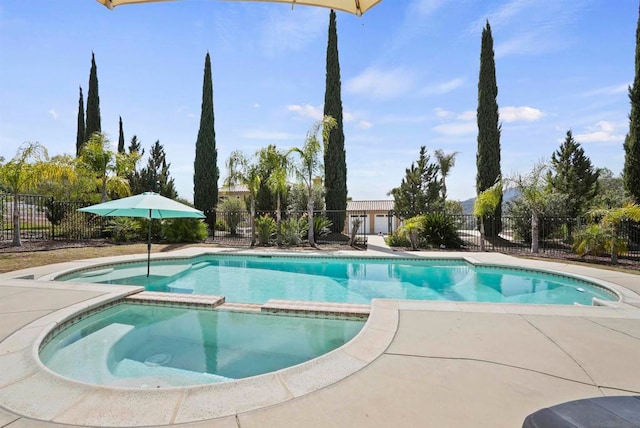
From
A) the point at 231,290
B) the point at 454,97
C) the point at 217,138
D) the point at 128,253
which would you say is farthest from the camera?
the point at 217,138

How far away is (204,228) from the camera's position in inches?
587

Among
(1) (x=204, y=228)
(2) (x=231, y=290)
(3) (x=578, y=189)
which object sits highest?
(3) (x=578, y=189)

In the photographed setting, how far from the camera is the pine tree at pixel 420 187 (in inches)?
885

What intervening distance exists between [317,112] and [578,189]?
14.7m

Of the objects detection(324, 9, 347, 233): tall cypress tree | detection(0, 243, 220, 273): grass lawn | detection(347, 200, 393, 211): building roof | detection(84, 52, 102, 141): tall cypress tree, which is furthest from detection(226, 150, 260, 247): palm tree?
detection(347, 200, 393, 211): building roof

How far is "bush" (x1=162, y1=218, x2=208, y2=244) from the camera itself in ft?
46.4

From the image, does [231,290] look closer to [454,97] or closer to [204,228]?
[204,228]

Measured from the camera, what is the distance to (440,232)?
517 inches

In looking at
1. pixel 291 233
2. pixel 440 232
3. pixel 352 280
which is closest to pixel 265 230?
pixel 291 233

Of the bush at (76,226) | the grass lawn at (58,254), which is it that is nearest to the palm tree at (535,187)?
the grass lawn at (58,254)

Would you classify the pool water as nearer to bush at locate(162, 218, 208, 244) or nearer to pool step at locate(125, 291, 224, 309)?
pool step at locate(125, 291, 224, 309)

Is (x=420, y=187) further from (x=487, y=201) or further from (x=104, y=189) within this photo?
(x=104, y=189)

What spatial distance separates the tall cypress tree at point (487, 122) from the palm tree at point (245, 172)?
10870 millimetres

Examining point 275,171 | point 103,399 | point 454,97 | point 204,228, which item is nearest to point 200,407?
point 103,399
